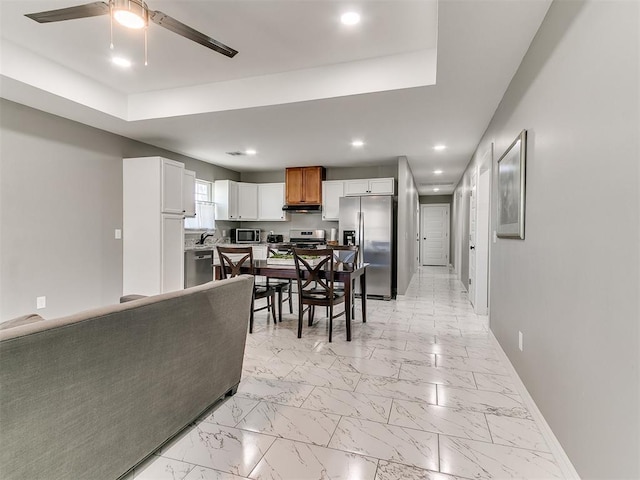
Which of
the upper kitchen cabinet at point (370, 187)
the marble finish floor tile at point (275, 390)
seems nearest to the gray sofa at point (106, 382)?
the marble finish floor tile at point (275, 390)

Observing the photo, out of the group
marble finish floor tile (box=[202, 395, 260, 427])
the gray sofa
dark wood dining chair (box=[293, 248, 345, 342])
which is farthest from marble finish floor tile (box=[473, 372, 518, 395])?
the gray sofa

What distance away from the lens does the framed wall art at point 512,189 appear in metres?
2.27

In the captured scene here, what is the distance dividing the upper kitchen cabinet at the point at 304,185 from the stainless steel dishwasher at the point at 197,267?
1995mm

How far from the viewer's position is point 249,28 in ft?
8.44

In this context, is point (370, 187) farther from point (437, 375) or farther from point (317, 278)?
point (437, 375)

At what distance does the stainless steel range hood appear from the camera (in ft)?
21.6

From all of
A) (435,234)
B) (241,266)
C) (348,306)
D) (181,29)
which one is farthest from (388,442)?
(435,234)

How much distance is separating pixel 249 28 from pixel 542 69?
206 centimetres

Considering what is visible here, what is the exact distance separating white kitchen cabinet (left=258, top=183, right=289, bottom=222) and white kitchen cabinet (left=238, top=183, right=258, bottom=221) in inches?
3.4

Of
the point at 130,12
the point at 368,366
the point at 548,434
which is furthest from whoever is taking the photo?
the point at 368,366

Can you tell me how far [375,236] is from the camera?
5734 millimetres

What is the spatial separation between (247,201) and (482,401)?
578cm

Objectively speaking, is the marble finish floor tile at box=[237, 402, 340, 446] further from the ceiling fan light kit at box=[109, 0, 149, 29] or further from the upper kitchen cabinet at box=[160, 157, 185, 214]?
the upper kitchen cabinet at box=[160, 157, 185, 214]

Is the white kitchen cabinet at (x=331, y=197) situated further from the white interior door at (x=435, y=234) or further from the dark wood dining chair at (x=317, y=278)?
the white interior door at (x=435, y=234)
